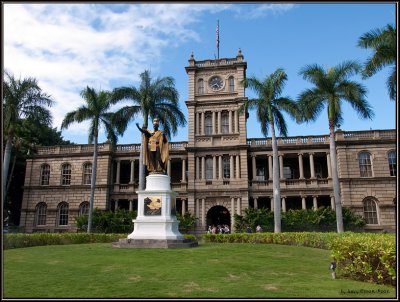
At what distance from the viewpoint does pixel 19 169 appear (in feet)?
143

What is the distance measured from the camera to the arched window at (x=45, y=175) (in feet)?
131

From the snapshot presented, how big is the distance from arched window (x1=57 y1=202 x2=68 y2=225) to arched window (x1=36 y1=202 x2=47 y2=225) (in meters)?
1.70

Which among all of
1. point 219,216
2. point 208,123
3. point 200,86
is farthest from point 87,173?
point 200,86

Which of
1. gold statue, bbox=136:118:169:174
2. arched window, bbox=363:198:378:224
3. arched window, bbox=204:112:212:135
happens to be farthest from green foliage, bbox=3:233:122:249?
arched window, bbox=363:198:378:224

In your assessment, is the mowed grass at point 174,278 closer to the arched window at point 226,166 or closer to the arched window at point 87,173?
the arched window at point 226,166

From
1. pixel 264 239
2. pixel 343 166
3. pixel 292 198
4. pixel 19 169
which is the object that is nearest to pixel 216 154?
pixel 292 198

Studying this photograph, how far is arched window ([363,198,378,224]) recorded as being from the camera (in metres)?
32.9

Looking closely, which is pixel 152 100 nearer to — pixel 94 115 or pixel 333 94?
pixel 94 115

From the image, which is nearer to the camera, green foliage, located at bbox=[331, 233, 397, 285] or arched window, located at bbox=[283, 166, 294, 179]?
green foliage, located at bbox=[331, 233, 397, 285]

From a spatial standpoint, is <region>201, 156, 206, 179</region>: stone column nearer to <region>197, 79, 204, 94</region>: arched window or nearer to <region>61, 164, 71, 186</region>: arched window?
<region>197, 79, 204, 94</region>: arched window

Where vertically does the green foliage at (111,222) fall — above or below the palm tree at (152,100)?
below

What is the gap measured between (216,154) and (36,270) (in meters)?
26.4

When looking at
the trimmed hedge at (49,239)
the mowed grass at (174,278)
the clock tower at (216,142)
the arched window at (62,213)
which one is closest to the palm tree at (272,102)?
the clock tower at (216,142)

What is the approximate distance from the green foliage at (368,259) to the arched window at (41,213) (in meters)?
35.5
